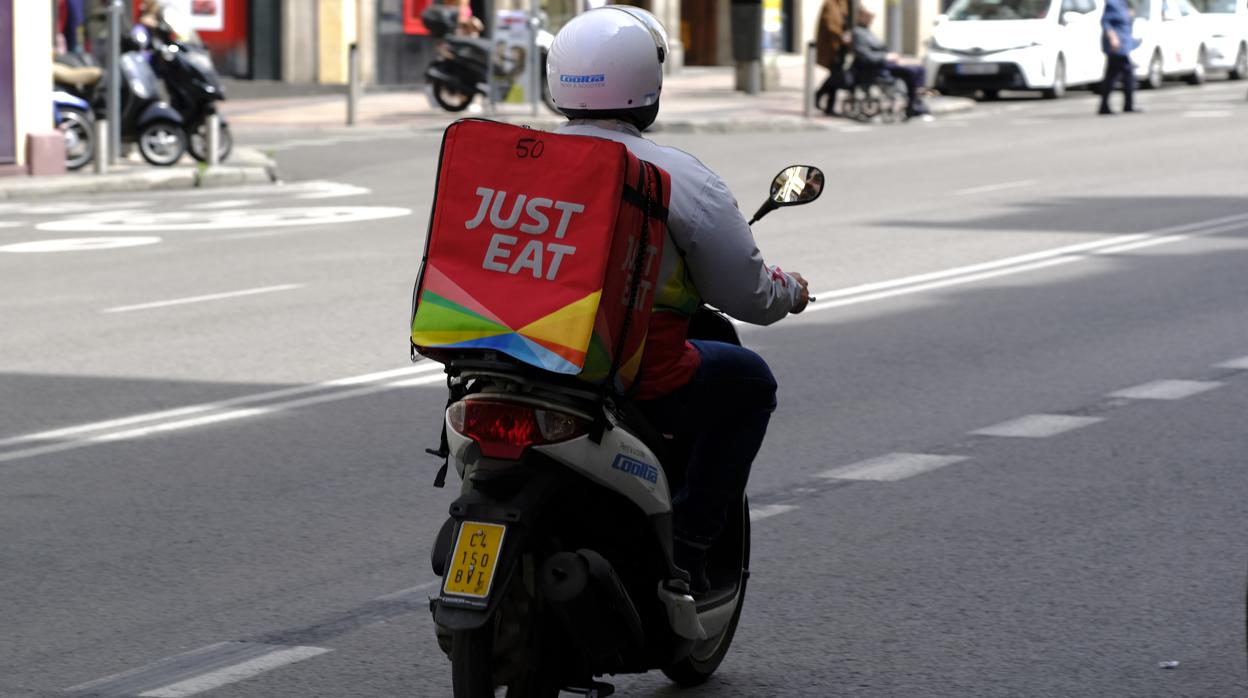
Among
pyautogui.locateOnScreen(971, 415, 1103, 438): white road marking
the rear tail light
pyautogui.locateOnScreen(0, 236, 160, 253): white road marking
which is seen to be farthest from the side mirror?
pyautogui.locateOnScreen(0, 236, 160, 253): white road marking

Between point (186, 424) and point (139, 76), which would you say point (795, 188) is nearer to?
point (186, 424)

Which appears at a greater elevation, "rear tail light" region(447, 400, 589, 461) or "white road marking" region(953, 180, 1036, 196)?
"rear tail light" region(447, 400, 589, 461)

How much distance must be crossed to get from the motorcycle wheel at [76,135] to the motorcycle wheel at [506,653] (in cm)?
1811

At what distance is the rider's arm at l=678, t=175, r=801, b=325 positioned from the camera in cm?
455

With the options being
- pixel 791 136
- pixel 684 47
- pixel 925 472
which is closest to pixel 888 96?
pixel 791 136

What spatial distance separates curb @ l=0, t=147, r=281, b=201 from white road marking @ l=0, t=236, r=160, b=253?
4.09 metres

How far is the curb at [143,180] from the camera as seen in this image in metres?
20.0

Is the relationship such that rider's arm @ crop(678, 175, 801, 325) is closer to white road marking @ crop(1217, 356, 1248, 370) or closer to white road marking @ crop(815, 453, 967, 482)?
white road marking @ crop(815, 453, 967, 482)

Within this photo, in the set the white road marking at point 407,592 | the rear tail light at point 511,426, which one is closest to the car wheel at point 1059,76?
the white road marking at point 407,592

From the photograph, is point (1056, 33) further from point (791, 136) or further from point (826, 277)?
point (826, 277)

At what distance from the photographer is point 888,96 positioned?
100 ft

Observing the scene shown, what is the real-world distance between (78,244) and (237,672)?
11.0 m

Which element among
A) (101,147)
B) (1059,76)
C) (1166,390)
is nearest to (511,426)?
(1166,390)

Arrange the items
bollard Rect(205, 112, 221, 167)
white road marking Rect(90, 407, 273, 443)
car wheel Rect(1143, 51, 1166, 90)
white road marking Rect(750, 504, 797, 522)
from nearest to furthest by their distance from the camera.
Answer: white road marking Rect(750, 504, 797, 522) < white road marking Rect(90, 407, 273, 443) < bollard Rect(205, 112, 221, 167) < car wheel Rect(1143, 51, 1166, 90)
